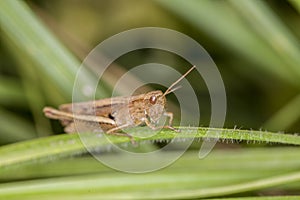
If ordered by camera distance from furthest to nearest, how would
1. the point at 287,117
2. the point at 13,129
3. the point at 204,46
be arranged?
the point at 204,46, the point at 13,129, the point at 287,117

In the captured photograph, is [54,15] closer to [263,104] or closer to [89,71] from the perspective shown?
[89,71]

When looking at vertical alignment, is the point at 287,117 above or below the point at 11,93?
below

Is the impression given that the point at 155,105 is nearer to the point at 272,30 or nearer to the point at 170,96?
the point at 272,30

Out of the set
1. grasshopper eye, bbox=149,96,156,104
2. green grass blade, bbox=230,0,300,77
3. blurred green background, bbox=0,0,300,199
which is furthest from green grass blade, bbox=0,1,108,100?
green grass blade, bbox=230,0,300,77

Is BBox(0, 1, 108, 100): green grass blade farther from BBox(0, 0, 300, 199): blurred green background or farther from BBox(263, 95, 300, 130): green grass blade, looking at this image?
BBox(263, 95, 300, 130): green grass blade

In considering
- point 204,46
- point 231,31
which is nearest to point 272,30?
point 231,31

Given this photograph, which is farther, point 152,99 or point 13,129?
point 13,129

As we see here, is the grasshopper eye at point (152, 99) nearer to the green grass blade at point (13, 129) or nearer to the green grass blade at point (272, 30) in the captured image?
the green grass blade at point (272, 30)
